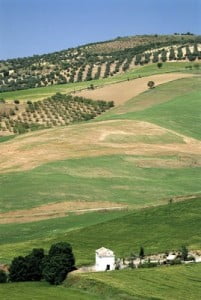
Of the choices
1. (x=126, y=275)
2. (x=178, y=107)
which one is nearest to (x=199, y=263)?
(x=126, y=275)

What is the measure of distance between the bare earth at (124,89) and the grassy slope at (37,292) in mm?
100000

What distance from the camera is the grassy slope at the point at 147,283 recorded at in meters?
56.5

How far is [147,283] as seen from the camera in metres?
59.6

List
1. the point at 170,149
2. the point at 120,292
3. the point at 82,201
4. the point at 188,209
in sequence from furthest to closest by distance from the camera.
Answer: the point at 170,149, the point at 82,201, the point at 188,209, the point at 120,292

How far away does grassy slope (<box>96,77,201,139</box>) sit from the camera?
135m

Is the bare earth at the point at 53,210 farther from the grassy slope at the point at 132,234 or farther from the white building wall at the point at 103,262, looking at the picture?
the white building wall at the point at 103,262

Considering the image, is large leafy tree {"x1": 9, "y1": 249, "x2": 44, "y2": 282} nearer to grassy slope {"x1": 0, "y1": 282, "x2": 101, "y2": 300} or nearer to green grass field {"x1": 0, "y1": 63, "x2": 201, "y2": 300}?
grassy slope {"x1": 0, "y1": 282, "x2": 101, "y2": 300}

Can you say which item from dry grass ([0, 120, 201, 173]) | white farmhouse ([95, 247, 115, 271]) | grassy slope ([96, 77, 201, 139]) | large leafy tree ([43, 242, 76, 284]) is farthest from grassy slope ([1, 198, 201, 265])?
grassy slope ([96, 77, 201, 139])

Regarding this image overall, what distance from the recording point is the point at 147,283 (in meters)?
59.6

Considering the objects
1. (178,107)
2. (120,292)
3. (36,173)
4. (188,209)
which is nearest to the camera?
(120,292)

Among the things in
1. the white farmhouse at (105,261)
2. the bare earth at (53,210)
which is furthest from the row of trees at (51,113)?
the white farmhouse at (105,261)

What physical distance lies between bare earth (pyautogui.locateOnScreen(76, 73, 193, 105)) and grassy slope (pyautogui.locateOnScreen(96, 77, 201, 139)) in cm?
300

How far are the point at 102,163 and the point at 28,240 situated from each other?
108 ft

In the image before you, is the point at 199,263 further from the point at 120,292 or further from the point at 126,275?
the point at 120,292
